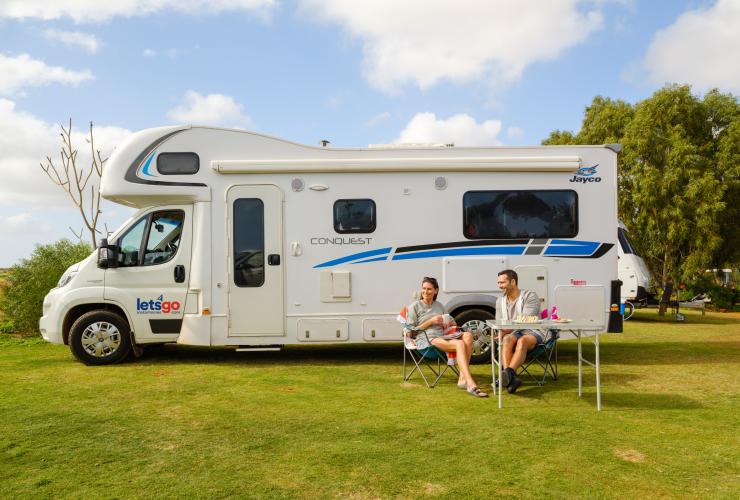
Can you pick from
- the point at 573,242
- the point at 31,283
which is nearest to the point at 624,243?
the point at 573,242

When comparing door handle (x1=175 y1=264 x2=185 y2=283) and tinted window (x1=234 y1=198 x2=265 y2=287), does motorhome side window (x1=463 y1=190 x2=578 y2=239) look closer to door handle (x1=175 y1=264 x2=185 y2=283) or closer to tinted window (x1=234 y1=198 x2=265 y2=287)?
tinted window (x1=234 y1=198 x2=265 y2=287)

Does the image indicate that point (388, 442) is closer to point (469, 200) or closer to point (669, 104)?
point (469, 200)

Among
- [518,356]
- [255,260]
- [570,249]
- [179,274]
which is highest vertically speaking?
[570,249]

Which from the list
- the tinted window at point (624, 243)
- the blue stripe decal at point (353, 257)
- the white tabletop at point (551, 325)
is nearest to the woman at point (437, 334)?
the white tabletop at point (551, 325)

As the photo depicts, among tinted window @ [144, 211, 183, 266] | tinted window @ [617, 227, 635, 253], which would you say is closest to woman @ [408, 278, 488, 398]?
tinted window @ [144, 211, 183, 266]

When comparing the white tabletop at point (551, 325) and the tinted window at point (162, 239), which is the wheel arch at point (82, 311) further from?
the white tabletop at point (551, 325)

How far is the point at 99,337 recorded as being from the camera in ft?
24.5

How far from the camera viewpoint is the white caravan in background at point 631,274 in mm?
14328

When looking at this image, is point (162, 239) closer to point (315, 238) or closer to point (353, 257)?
point (315, 238)

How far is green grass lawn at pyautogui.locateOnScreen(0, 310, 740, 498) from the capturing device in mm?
3533

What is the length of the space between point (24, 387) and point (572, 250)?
617cm

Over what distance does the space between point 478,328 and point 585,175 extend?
2.28 metres

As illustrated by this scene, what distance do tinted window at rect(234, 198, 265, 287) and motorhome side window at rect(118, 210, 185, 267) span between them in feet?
2.37

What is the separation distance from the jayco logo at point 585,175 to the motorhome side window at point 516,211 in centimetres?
18
